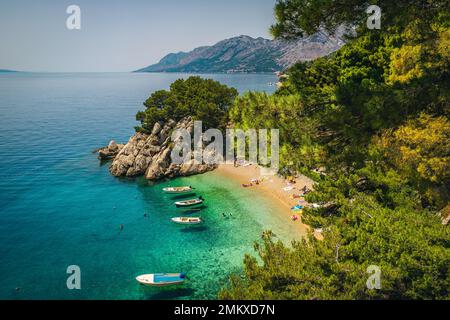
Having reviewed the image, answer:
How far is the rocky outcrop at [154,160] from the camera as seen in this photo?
→ 140 feet

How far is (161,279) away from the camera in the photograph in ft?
70.2

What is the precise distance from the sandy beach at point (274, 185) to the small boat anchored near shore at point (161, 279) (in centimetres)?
1227

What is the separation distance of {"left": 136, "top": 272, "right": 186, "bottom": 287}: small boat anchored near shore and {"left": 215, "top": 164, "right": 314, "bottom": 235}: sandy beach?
483 inches

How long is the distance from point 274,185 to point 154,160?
18.7 meters

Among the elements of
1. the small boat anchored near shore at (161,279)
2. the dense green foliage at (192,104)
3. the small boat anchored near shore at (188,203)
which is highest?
the dense green foliage at (192,104)

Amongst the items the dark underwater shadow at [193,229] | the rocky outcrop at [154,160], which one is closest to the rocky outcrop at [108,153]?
the rocky outcrop at [154,160]

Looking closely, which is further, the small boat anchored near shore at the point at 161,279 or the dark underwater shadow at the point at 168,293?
the small boat anchored near shore at the point at 161,279

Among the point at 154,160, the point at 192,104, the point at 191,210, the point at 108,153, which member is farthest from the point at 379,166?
the point at 108,153

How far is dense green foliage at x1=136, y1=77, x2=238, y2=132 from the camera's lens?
47406 mm

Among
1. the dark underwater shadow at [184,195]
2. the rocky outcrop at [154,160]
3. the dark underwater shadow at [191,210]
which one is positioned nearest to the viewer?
the dark underwater shadow at [191,210]

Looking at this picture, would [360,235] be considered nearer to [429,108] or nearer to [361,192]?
[361,192]

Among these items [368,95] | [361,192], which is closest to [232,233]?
[361,192]

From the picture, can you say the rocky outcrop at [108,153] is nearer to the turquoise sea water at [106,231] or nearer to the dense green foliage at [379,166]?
the turquoise sea water at [106,231]

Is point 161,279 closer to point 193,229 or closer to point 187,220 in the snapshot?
point 193,229
